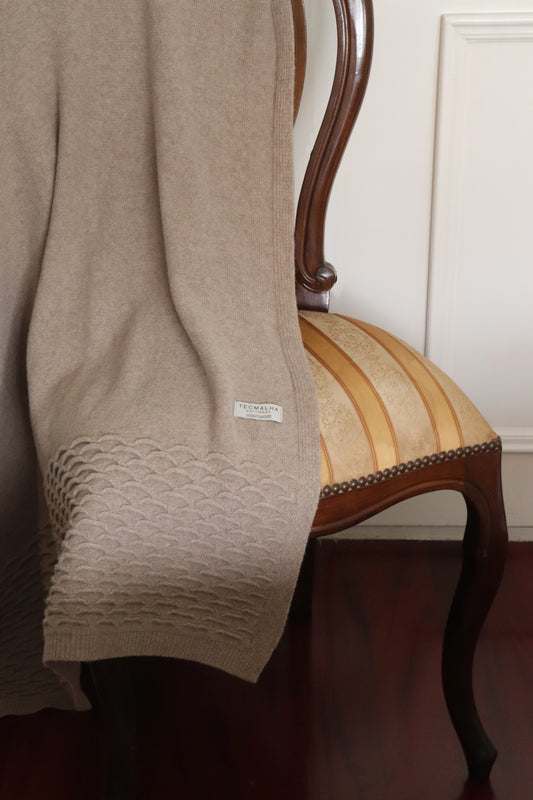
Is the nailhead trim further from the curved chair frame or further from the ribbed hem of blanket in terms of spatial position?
the ribbed hem of blanket

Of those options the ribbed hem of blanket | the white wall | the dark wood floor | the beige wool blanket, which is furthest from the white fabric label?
the white wall

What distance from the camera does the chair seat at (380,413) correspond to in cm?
84

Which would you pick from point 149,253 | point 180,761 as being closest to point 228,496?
point 149,253

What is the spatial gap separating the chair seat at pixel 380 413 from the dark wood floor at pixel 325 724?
420 millimetres

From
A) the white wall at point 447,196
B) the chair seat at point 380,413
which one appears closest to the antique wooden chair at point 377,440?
the chair seat at point 380,413

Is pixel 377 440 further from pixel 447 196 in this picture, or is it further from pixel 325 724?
pixel 447 196

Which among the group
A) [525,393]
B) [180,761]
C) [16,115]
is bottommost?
[180,761]

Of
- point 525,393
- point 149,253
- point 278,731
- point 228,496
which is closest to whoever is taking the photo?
point 228,496

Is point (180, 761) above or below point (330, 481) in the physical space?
below

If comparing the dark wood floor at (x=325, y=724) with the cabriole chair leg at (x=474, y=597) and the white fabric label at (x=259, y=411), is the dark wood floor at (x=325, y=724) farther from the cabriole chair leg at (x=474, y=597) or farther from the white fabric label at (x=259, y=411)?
the white fabric label at (x=259, y=411)

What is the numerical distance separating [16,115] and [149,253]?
23 centimetres

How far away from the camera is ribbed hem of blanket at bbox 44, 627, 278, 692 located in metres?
0.76

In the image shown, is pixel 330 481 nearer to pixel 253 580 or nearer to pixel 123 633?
pixel 253 580

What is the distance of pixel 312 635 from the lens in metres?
1.26
